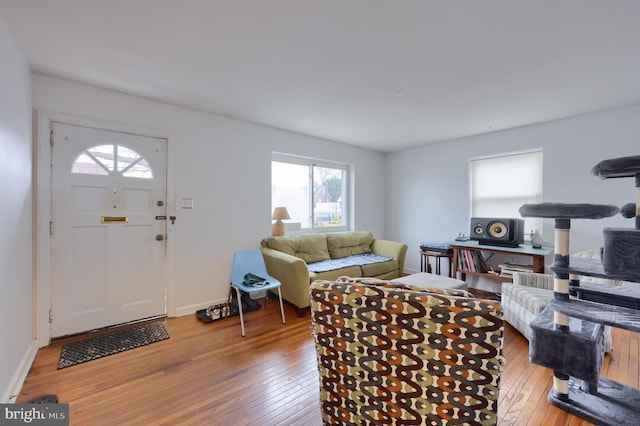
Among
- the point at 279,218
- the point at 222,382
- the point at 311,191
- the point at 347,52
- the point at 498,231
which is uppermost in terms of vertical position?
the point at 347,52

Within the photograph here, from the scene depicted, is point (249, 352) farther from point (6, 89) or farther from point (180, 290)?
point (6, 89)

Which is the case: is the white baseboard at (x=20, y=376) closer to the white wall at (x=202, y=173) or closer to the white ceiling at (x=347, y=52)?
the white wall at (x=202, y=173)

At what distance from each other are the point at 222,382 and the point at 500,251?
3.20 metres

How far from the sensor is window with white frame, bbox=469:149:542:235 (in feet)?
11.6

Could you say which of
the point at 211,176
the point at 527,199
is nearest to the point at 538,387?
the point at 527,199

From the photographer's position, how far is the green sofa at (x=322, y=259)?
2.93 meters

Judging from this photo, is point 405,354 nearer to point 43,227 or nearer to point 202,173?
point 202,173

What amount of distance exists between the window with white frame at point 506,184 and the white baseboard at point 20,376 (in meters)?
5.00

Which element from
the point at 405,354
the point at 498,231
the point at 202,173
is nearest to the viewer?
the point at 405,354

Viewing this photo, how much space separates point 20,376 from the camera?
1.80m

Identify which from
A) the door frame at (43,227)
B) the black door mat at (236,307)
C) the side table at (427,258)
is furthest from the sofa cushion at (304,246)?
the door frame at (43,227)

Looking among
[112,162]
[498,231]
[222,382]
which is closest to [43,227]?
[112,162]

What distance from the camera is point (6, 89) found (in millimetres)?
1584

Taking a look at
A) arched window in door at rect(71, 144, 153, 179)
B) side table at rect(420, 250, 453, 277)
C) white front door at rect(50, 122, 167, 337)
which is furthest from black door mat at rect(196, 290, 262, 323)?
side table at rect(420, 250, 453, 277)
